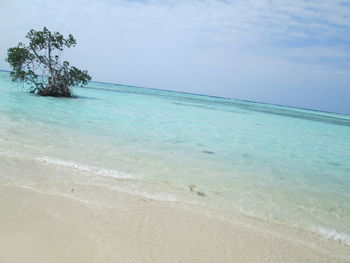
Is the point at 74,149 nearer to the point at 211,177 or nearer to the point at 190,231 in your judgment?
the point at 211,177

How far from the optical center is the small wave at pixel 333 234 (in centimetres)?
330

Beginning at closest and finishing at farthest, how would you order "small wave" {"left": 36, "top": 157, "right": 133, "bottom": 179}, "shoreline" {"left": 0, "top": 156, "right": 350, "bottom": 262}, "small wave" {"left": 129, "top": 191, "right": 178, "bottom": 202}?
"shoreline" {"left": 0, "top": 156, "right": 350, "bottom": 262} < "small wave" {"left": 129, "top": 191, "right": 178, "bottom": 202} < "small wave" {"left": 36, "top": 157, "right": 133, "bottom": 179}

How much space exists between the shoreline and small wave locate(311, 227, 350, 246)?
0.14 meters

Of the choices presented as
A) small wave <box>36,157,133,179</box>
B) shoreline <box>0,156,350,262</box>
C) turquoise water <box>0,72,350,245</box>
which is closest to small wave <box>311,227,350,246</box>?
turquoise water <box>0,72,350,245</box>

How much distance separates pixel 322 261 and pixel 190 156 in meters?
4.29

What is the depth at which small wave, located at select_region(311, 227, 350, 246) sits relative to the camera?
3303 mm

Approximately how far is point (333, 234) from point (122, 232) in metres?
2.61

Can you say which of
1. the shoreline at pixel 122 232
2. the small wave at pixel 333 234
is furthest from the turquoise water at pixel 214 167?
the shoreline at pixel 122 232

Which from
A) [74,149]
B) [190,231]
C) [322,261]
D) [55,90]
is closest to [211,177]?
[190,231]

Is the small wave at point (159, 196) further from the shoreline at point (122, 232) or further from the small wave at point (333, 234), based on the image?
the small wave at point (333, 234)

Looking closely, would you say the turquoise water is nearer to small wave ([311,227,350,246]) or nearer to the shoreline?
small wave ([311,227,350,246])

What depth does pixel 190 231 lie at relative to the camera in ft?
9.80

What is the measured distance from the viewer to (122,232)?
281 centimetres


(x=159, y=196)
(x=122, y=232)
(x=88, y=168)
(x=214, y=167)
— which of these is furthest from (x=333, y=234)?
(x=88, y=168)
